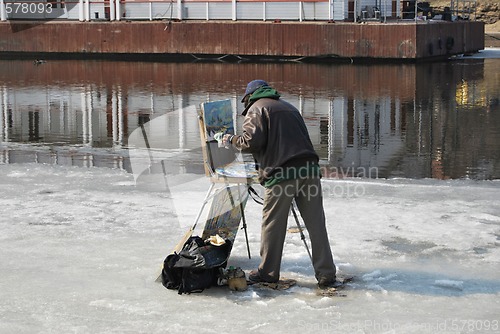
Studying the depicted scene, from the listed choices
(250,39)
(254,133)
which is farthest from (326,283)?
(250,39)

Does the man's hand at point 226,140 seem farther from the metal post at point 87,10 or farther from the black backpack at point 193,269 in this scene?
the metal post at point 87,10

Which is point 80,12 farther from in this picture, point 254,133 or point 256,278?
point 254,133

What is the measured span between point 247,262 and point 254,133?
4.87ft

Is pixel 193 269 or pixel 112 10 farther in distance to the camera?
pixel 112 10

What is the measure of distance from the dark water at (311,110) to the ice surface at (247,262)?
2.95 metres

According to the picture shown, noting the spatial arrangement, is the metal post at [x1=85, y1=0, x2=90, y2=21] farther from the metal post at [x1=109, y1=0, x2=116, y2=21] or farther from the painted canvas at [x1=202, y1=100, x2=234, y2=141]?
the painted canvas at [x1=202, y1=100, x2=234, y2=141]

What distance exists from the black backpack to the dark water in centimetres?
595

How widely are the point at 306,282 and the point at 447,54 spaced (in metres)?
32.7

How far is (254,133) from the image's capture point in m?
7.15

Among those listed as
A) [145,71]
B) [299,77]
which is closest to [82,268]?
[299,77]

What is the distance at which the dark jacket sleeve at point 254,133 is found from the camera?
715cm

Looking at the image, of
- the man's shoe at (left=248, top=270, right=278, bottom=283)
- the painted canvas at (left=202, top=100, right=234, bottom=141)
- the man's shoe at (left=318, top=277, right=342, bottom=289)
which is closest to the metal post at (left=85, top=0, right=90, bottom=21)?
the painted canvas at (left=202, top=100, right=234, bottom=141)

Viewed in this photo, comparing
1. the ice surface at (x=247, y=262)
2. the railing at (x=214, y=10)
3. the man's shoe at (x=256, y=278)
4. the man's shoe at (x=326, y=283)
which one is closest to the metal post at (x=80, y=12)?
the railing at (x=214, y=10)

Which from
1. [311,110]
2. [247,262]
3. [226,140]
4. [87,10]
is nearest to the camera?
[226,140]
